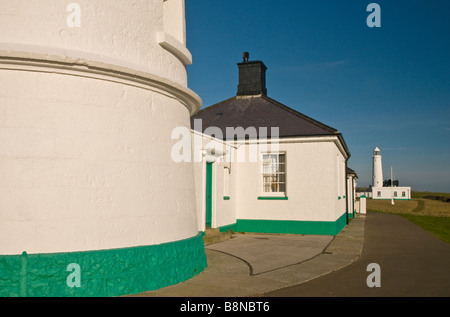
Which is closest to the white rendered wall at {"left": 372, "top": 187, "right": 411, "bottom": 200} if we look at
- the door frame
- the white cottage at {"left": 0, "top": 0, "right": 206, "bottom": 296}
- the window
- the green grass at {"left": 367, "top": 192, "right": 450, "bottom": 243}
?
the green grass at {"left": 367, "top": 192, "right": 450, "bottom": 243}

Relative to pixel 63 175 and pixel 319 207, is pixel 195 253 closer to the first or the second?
pixel 63 175

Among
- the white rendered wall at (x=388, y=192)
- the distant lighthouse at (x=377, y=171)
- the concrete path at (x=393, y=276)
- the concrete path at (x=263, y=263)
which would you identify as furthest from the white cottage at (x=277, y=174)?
the distant lighthouse at (x=377, y=171)

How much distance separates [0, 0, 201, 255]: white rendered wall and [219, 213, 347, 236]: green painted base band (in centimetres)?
772

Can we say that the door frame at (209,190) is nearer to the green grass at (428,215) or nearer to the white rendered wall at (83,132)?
the white rendered wall at (83,132)

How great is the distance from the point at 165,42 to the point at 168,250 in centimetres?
369

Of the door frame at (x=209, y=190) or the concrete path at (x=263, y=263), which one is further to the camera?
the door frame at (x=209, y=190)

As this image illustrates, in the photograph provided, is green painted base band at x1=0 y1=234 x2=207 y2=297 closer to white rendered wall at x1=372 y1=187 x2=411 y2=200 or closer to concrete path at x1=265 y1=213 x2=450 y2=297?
concrete path at x1=265 y1=213 x2=450 y2=297

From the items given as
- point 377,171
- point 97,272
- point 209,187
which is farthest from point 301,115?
point 377,171

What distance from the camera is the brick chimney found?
1847cm

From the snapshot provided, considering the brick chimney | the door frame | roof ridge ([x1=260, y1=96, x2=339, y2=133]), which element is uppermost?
the brick chimney

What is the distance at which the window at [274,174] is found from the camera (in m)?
15.2

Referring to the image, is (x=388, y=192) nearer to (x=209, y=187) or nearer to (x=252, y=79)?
(x=252, y=79)

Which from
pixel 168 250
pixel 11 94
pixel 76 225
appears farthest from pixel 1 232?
pixel 168 250

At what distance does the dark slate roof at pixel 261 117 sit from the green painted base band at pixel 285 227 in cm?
335
